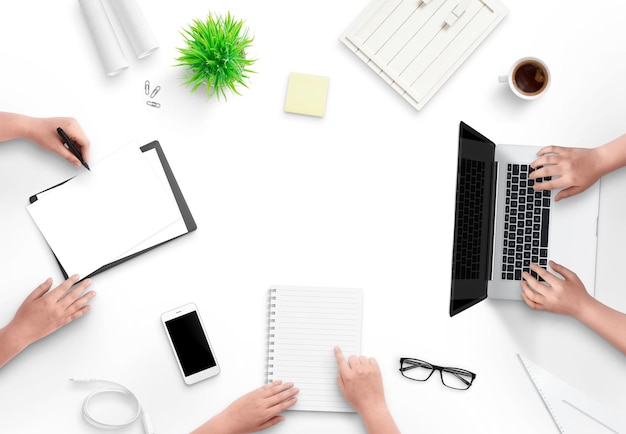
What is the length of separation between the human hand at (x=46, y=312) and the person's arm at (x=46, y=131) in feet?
0.87

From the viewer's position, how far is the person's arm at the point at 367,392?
44.9 inches

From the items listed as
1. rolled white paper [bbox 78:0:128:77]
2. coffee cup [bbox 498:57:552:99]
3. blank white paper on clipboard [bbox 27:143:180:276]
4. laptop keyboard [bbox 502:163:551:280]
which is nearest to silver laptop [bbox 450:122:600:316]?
laptop keyboard [bbox 502:163:551:280]

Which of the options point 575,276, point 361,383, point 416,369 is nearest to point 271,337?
point 361,383

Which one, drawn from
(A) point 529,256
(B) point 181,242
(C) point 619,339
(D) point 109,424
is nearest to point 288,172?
(B) point 181,242

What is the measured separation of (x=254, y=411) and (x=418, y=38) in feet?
2.75

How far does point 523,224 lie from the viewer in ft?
3.82

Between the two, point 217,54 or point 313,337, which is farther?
point 313,337

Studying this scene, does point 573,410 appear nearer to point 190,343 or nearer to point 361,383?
point 361,383

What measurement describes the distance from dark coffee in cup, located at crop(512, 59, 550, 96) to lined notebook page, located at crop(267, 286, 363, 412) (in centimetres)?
54

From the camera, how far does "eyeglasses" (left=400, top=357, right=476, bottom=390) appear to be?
3.84 feet

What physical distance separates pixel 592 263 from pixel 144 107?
995 millimetres

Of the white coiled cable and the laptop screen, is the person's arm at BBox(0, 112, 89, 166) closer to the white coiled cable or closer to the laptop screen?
the white coiled cable

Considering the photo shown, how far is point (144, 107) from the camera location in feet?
3.85

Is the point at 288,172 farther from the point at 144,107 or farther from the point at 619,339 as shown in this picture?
the point at 619,339
